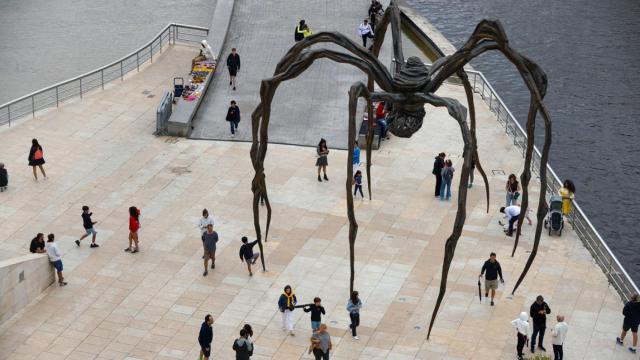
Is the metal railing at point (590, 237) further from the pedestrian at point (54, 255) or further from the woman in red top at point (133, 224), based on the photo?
the pedestrian at point (54, 255)

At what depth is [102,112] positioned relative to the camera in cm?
5772

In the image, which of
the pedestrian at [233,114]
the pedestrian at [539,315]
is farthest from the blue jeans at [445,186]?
the pedestrian at [539,315]

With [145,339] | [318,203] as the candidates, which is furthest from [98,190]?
[145,339]

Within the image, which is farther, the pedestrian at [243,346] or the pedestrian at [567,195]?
the pedestrian at [567,195]

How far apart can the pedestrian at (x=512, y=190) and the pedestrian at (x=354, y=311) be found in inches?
373

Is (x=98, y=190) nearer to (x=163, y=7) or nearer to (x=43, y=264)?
(x=43, y=264)

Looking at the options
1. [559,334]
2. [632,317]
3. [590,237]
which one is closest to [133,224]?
[559,334]

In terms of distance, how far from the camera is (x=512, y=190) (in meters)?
47.4

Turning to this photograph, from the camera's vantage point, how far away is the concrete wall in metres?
40.0

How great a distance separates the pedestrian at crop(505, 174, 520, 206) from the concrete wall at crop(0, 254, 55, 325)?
1614cm

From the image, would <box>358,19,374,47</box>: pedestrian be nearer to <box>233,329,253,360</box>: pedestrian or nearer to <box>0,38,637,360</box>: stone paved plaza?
<box>0,38,637,360</box>: stone paved plaza

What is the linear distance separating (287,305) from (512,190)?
11.6 metres

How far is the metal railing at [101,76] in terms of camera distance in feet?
193

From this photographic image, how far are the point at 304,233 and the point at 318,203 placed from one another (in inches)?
100
